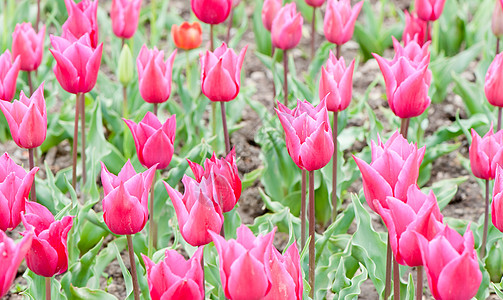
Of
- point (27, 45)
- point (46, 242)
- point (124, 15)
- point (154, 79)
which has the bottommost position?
point (46, 242)

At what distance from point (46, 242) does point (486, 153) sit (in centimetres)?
123

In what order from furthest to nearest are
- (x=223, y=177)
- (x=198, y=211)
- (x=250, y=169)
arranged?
(x=250, y=169)
(x=223, y=177)
(x=198, y=211)

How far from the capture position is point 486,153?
2.26 metres

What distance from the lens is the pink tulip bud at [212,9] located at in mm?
2914

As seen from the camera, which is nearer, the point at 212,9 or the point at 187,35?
the point at 212,9

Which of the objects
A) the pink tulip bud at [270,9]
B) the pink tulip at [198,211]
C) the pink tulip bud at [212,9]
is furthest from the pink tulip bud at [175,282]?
the pink tulip bud at [270,9]

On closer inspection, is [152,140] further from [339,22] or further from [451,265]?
→ [339,22]

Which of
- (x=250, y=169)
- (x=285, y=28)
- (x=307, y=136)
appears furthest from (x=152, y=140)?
(x=250, y=169)

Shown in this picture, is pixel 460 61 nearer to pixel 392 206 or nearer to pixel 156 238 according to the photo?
pixel 156 238

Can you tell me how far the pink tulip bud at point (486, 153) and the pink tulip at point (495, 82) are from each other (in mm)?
343

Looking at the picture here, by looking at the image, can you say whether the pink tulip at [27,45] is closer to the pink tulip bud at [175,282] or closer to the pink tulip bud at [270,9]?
the pink tulip bud at [270,9]

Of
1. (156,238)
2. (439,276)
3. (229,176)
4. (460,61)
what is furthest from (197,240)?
(460,61)

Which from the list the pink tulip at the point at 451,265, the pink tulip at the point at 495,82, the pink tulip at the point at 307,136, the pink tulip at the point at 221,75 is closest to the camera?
the pink tulip at the point at 451,265

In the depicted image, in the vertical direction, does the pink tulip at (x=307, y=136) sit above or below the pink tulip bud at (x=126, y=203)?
above
